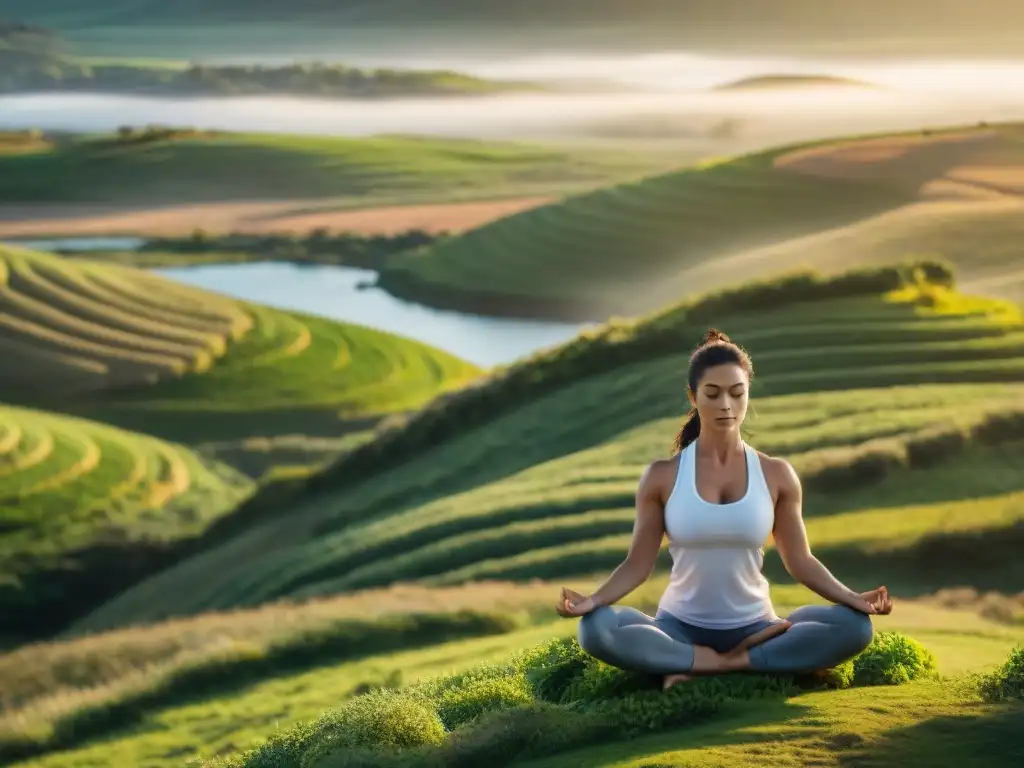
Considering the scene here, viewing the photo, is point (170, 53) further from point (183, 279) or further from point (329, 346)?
point (329, 346)

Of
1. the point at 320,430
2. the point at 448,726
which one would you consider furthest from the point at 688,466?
the point at 320,430

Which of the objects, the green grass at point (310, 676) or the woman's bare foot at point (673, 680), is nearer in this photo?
the woman's bare foot at point (673, 680)

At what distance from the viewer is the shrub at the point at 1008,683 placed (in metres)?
5.12

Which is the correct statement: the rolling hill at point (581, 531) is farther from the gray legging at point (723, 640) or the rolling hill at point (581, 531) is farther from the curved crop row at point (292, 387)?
the curved crop row at point (292, 387)

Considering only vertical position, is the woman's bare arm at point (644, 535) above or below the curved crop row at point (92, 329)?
above

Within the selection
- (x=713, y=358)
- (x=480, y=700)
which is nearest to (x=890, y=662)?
(x=713, y=358)

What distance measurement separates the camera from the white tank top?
205 inches

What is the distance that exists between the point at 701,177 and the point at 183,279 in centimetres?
2105

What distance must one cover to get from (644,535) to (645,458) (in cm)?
1166

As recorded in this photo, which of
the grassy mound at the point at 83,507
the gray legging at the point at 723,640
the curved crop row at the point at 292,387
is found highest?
the gray legging at the point at 723,640

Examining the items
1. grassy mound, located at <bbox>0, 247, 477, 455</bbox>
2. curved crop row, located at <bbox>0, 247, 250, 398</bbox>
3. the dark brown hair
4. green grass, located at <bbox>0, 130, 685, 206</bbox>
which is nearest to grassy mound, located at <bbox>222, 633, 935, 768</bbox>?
the dark brown hair

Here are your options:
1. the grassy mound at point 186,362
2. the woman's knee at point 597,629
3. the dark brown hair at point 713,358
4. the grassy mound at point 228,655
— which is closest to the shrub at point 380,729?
the woman's knee at point 597,629

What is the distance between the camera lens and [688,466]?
17.3 feet

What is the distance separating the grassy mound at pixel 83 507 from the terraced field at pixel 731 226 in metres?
18.4
